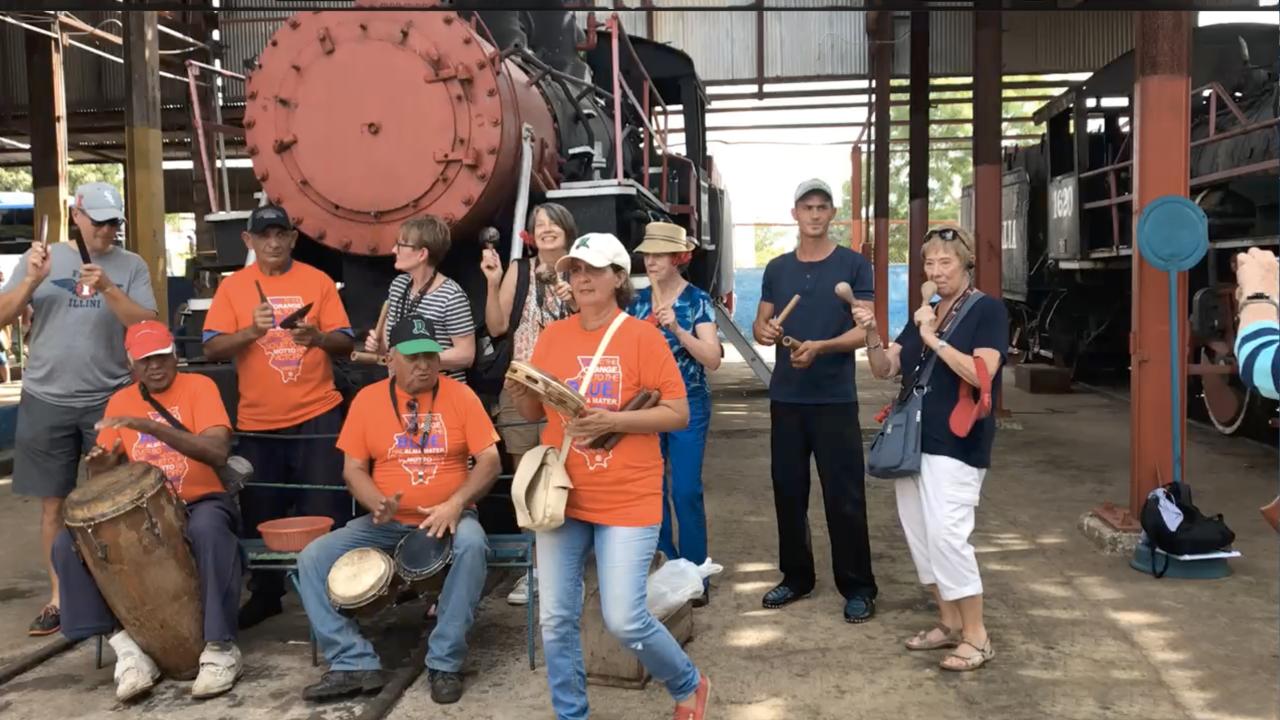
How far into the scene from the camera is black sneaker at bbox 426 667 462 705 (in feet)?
11.5

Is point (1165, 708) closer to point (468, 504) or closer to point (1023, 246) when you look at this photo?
point (468, 504)

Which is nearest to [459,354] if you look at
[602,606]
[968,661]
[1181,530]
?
[602,606]

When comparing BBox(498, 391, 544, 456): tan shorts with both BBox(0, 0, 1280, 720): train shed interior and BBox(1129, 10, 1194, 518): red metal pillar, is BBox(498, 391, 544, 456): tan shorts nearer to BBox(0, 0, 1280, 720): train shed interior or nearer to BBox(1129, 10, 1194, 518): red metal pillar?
BBox(0, 0, 1280, 720): train shed interior

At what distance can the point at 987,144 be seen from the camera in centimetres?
953

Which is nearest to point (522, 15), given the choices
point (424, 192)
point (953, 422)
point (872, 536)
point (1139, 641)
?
point (424, 192)

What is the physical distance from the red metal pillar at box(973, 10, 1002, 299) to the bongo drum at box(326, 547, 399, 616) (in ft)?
22.9

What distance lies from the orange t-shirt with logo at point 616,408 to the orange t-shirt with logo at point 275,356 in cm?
148

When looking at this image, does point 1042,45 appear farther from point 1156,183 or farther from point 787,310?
point 787,310

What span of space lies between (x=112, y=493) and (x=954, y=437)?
2757mm

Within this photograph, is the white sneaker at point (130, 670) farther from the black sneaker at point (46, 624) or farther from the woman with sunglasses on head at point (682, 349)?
the woman with sunglasses on head at point (682, 349)

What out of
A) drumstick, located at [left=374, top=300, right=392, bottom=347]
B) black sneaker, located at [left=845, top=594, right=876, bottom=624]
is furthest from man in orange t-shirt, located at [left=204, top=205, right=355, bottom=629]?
black sneaker, located at [left=845, top=594, right=876, bottom=624]

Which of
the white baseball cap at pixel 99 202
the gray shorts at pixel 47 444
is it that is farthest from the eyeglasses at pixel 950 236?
the gray shorts at pixel 47 444

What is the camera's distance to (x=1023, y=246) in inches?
542

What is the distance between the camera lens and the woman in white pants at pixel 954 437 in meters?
3.66
